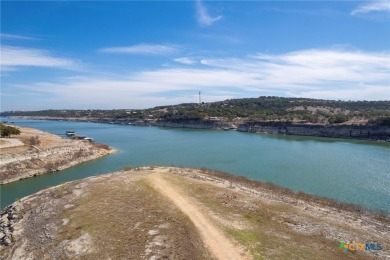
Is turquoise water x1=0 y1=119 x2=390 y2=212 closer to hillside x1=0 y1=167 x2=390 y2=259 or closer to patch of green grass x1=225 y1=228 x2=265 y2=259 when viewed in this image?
hillside x1=0 y1=167 x2=390 y2=259

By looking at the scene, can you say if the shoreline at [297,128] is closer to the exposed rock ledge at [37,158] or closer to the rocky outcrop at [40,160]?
the exposed rock ledge at [37,158]

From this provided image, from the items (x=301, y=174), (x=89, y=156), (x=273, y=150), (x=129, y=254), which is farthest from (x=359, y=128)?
(x=129, y=254)

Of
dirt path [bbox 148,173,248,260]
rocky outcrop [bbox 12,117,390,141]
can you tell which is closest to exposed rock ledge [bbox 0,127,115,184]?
dirt path [bbox 148,173,248,260]

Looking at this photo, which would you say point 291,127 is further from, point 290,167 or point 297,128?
point 290,167

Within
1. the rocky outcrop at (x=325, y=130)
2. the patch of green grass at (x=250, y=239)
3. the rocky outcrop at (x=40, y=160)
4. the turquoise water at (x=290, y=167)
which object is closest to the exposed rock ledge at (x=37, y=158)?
the rocky outcrop at (x=40, y=160)

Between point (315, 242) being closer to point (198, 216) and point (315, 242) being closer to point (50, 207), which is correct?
point (198, 216)
